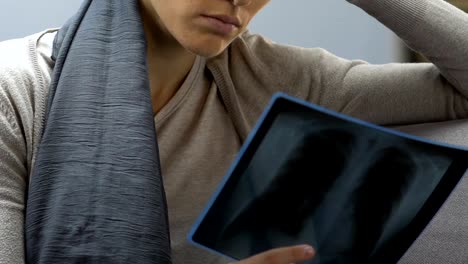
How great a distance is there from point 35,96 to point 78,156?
0.11 meters

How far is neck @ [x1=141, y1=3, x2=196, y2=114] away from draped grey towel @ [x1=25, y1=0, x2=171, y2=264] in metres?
0.11

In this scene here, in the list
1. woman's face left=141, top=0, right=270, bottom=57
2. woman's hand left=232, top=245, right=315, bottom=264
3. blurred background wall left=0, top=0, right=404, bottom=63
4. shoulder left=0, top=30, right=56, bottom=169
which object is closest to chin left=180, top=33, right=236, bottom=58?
woman's face left=141, top=0, right=270, bottom=57

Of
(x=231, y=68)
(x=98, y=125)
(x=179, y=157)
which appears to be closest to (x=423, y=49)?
(x=231, y=68)

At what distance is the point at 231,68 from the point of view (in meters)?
1.09

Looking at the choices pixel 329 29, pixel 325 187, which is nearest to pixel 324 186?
pixel 325 187

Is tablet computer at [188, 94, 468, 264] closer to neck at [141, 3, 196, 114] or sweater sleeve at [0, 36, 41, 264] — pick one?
sweater sleeve at [0, 36, 41, 264]

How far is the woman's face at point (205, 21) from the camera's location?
881 millimetres

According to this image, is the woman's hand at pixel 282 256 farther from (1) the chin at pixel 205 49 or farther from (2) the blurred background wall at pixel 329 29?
(2) the blurred background wall at pixel 329 29

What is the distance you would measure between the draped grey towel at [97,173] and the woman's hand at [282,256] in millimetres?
145

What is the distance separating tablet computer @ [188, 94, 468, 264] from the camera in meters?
0.71

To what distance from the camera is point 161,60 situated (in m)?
1.00

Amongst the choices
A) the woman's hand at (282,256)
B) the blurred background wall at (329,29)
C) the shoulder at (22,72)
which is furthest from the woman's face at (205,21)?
the blurred background wall at (329,29)

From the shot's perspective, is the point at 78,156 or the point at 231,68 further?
the point at 231,68

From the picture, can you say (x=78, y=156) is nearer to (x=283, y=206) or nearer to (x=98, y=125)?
(x=98, y=125)
